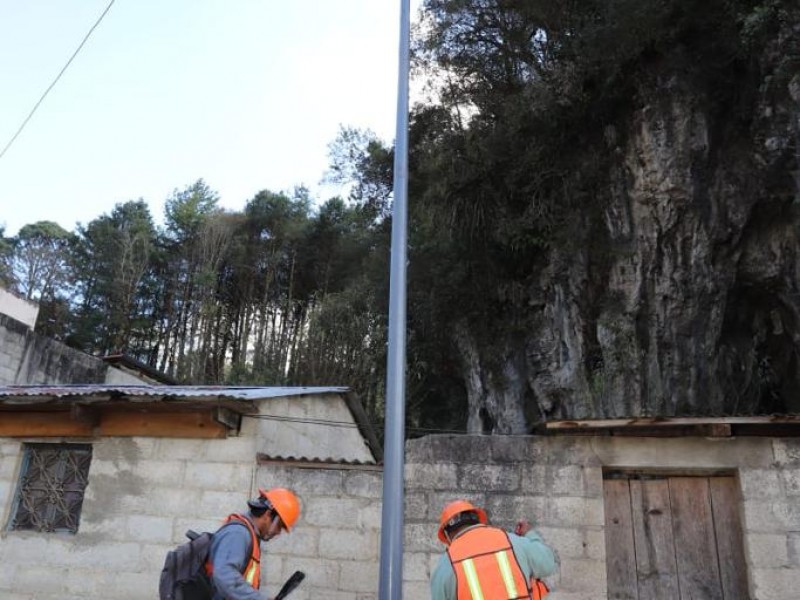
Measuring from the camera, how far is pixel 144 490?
645 centimetres

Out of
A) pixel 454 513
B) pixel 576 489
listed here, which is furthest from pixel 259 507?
pixel 576 489

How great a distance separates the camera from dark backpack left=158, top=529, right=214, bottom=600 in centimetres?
348

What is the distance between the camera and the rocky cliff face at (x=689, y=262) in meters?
13.9

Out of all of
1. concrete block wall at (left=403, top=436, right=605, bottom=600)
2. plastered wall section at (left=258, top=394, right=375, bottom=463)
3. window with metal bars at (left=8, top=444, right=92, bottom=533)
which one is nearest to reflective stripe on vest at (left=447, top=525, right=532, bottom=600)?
concrete block wall at (left=403, top=436, right=605, bottom=600)

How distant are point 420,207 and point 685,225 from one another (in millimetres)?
6376

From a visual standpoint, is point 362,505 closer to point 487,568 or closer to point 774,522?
point 487,568

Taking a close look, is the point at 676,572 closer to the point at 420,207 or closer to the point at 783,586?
the point at 783,586

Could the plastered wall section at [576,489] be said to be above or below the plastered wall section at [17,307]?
below

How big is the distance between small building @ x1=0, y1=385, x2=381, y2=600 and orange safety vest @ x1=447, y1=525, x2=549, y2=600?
108 inches

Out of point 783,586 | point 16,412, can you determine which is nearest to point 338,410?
point 16,412

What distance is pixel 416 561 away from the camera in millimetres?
5449

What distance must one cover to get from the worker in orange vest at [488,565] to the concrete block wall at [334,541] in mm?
2501

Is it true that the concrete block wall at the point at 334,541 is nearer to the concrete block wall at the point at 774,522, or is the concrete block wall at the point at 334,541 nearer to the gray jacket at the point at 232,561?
the gray jacket at the point at 232,561

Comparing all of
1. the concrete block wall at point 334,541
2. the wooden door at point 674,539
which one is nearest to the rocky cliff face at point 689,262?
the wooden door at point 674,539
